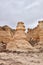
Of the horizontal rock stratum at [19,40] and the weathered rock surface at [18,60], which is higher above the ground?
the horizontal rock stratum at [19,40]

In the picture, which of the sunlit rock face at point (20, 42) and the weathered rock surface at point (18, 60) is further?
the sunlit rock face at point (20, 42)

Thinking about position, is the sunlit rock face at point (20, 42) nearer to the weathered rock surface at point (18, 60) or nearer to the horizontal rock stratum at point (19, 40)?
the horizontal rock stratum at point (19, 40)

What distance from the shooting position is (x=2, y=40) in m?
37.2

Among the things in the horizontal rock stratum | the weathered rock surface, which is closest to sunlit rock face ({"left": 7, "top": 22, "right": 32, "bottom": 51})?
the horizontal rock stratum

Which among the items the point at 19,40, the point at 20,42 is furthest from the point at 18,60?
the point at 19,40

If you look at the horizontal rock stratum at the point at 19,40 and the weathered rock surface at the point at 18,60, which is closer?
the weathered rock surface at the point at 18,60

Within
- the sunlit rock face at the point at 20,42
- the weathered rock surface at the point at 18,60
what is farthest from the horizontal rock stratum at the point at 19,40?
the weathered rock surface at the point at 18,60

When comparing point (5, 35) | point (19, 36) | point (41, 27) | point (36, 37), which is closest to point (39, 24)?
point (41, 27)

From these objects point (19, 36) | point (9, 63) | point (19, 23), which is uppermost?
point (19, 23)

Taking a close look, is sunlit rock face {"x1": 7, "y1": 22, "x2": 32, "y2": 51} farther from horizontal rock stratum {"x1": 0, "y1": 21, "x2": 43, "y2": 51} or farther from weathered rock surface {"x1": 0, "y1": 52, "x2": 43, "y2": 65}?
weathered rock surface {"x1": 0, "y1": 52, "x2": 43, "y2": 65}

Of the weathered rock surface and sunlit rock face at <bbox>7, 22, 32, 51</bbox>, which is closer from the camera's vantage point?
the weathered rock surface

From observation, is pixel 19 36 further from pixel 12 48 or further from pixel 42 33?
pixel 42 33

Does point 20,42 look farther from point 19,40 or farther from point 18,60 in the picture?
point 18,60

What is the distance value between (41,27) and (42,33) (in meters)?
1.94
